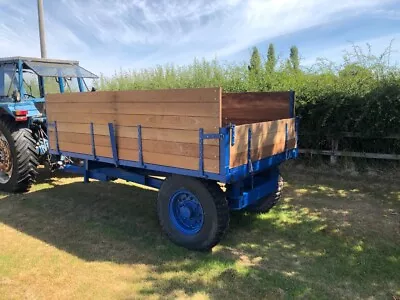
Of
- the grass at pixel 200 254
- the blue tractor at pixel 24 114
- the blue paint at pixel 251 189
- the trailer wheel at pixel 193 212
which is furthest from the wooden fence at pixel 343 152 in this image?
the blue tractor at pixel 24 114

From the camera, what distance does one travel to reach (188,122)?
3.54 m

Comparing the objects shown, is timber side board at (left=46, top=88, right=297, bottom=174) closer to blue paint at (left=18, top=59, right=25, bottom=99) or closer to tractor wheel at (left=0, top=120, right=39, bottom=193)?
tractor wheel at (left=0, top=120, right=39, bottom=193)

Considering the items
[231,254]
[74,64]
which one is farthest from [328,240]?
[74,64]

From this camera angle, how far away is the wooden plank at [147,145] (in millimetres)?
3455

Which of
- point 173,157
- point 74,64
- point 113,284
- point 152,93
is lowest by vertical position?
point 113,284

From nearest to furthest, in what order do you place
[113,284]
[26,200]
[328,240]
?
1. [113,284]
2. [328,240]
3. [26,200]

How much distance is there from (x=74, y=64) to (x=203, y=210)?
4742mm

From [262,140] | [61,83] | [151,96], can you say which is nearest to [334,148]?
[262,140]

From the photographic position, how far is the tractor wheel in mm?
5785

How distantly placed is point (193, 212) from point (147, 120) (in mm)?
1106

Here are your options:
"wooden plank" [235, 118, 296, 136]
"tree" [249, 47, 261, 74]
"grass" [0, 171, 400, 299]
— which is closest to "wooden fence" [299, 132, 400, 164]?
"grass" [0, 171, 400, 299]

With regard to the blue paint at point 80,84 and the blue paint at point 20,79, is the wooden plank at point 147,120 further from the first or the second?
the blue paint at point 80,84

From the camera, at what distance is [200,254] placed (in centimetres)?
384

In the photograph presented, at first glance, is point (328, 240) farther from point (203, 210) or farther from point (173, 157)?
point (173, 157)
